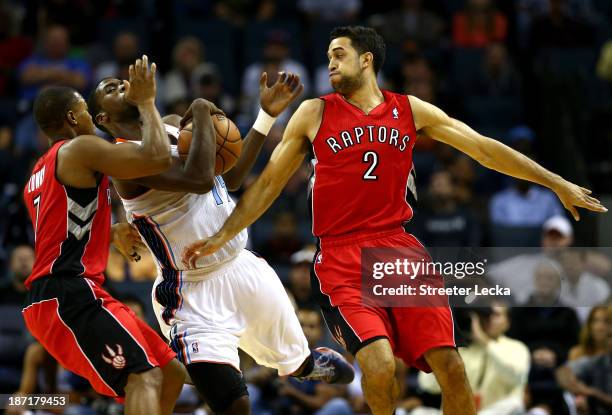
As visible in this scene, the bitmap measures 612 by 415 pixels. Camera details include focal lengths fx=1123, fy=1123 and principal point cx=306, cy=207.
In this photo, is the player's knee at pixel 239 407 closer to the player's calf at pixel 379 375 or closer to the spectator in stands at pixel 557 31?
the player's calf at pixel 379 375

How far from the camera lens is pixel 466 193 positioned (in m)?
13.8

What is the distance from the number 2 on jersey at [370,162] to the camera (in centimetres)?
745

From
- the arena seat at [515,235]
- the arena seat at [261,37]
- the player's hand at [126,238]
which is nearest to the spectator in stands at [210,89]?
the arena seat at [261,37]

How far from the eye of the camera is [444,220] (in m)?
13.2

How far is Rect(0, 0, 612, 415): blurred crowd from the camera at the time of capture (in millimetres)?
10883

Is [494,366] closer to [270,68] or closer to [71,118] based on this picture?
[71,118]

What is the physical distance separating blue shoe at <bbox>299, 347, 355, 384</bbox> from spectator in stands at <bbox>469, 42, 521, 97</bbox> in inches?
298

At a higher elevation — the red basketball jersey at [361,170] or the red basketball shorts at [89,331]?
the red basketball jersey at [361,170]

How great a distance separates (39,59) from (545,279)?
7.75 m

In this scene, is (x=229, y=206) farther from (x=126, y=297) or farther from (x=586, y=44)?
(x=586, y=44)

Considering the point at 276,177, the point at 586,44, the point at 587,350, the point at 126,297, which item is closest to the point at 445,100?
the point at 586,44

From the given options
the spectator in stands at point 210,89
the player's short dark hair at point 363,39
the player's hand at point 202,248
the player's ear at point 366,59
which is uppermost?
the spectator in stands at point 210,89

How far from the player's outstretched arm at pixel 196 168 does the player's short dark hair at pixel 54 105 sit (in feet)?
2.02

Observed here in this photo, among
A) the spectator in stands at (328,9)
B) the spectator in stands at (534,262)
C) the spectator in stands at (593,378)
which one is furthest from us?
the spectator in stands at (328,9)
